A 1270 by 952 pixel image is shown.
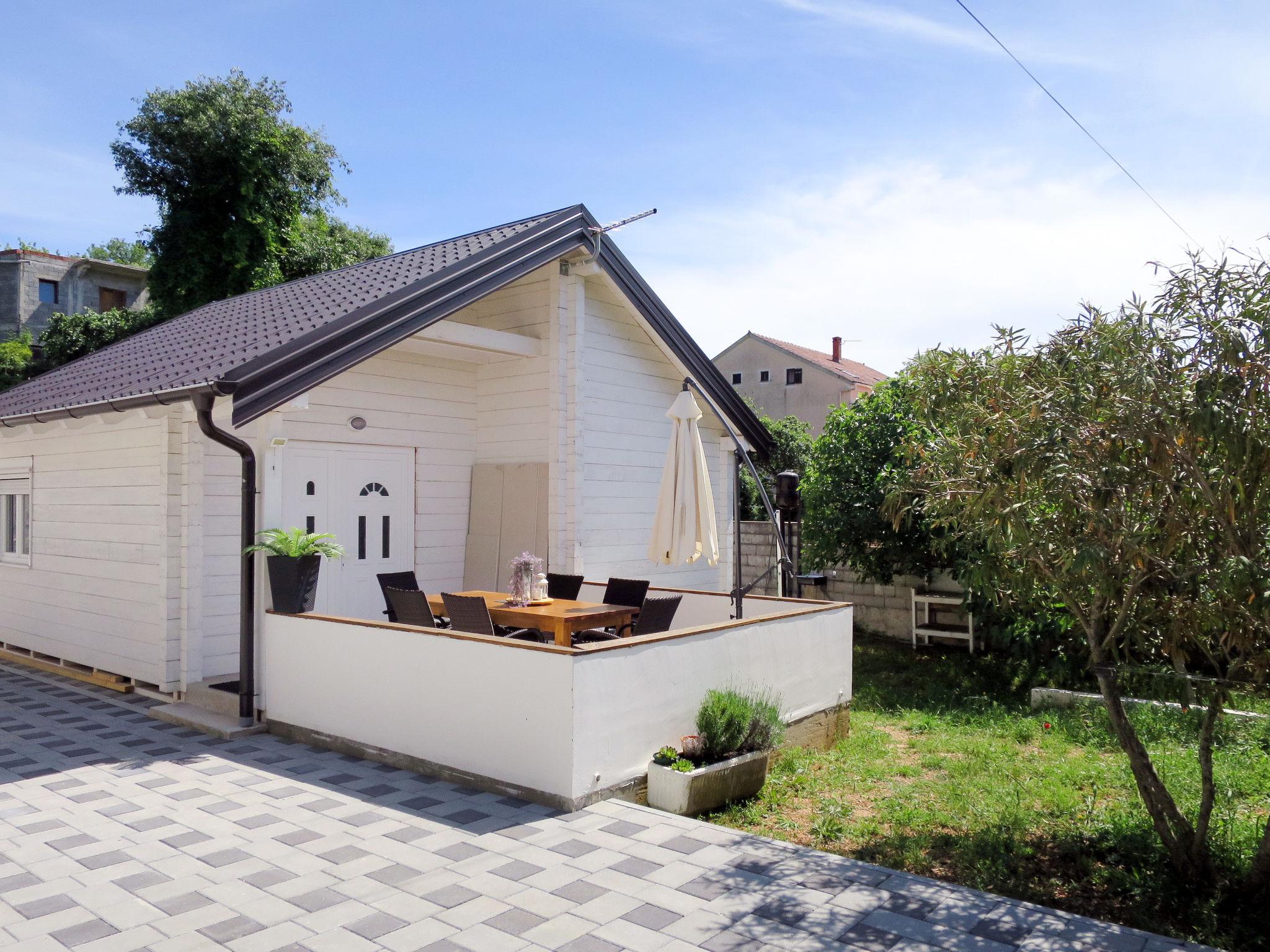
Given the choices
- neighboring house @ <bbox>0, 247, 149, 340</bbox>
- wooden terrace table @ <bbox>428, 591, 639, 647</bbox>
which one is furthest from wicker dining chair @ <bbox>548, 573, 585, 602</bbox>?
neighboring house @ <bbox>0, 247, 149, 340</bbox>

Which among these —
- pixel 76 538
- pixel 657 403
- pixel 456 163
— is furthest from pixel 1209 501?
pixel 456 163

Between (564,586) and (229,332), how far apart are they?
404 cm

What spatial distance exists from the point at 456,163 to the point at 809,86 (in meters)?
6.33

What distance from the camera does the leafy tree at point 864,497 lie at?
10750 millimetres

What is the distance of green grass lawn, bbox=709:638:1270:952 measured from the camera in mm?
4145

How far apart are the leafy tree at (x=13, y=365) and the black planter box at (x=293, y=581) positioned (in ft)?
78.4

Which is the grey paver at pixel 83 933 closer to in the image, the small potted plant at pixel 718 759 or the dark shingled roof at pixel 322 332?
A: the small potted plant at pixel 718 759

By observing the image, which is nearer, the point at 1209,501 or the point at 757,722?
the point at 1209,501

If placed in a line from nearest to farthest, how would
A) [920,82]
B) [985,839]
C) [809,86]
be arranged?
1. [985,839]
2. [920,82]
3. [809,86]

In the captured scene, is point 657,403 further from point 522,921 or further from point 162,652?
point 522,921

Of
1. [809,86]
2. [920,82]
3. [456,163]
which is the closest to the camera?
[920,82]

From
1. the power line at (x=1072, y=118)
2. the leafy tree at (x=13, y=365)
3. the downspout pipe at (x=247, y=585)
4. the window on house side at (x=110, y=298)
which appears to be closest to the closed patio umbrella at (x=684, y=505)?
the downspout pipe at (x=247, y=585)

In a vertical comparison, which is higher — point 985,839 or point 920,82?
point 920,82

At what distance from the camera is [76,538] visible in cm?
878
